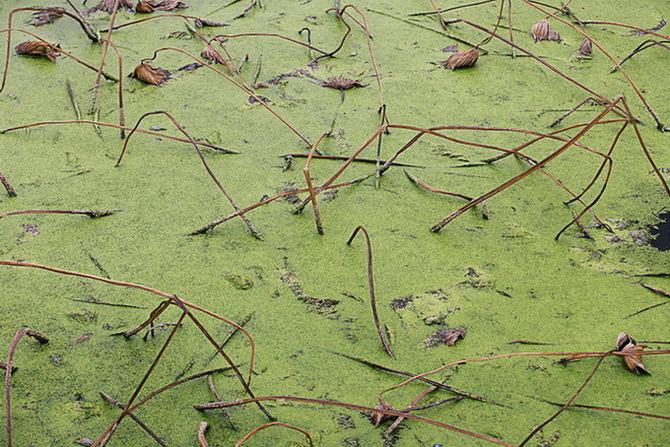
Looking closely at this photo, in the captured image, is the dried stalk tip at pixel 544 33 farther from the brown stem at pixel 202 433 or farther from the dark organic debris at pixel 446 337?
the brown stem at pixel 202 433

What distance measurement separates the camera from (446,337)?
46.5 inches

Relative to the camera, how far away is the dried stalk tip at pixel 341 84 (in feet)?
6.32

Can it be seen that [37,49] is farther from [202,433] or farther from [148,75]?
[202,433]

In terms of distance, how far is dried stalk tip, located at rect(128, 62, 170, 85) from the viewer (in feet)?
6.31

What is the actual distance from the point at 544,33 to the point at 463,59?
0.42 meters

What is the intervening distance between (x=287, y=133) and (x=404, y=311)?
0.72 m

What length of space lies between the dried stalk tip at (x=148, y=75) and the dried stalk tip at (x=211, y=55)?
0.16 metres

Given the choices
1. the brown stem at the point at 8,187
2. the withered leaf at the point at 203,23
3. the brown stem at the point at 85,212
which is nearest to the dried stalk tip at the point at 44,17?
the withered leaf at the point at 203,23

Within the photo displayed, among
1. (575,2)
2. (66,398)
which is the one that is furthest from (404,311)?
(575,2)

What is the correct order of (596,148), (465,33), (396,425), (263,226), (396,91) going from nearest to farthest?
(396,425) → (263,226) → (596,148) → (396,91) → (465,33)

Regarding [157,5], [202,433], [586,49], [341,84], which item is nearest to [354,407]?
[202,433]

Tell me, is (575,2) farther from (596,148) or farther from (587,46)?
(596,148)

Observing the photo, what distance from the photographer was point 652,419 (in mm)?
1034

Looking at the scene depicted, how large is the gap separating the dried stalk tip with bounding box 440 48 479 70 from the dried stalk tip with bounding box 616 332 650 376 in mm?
1136
